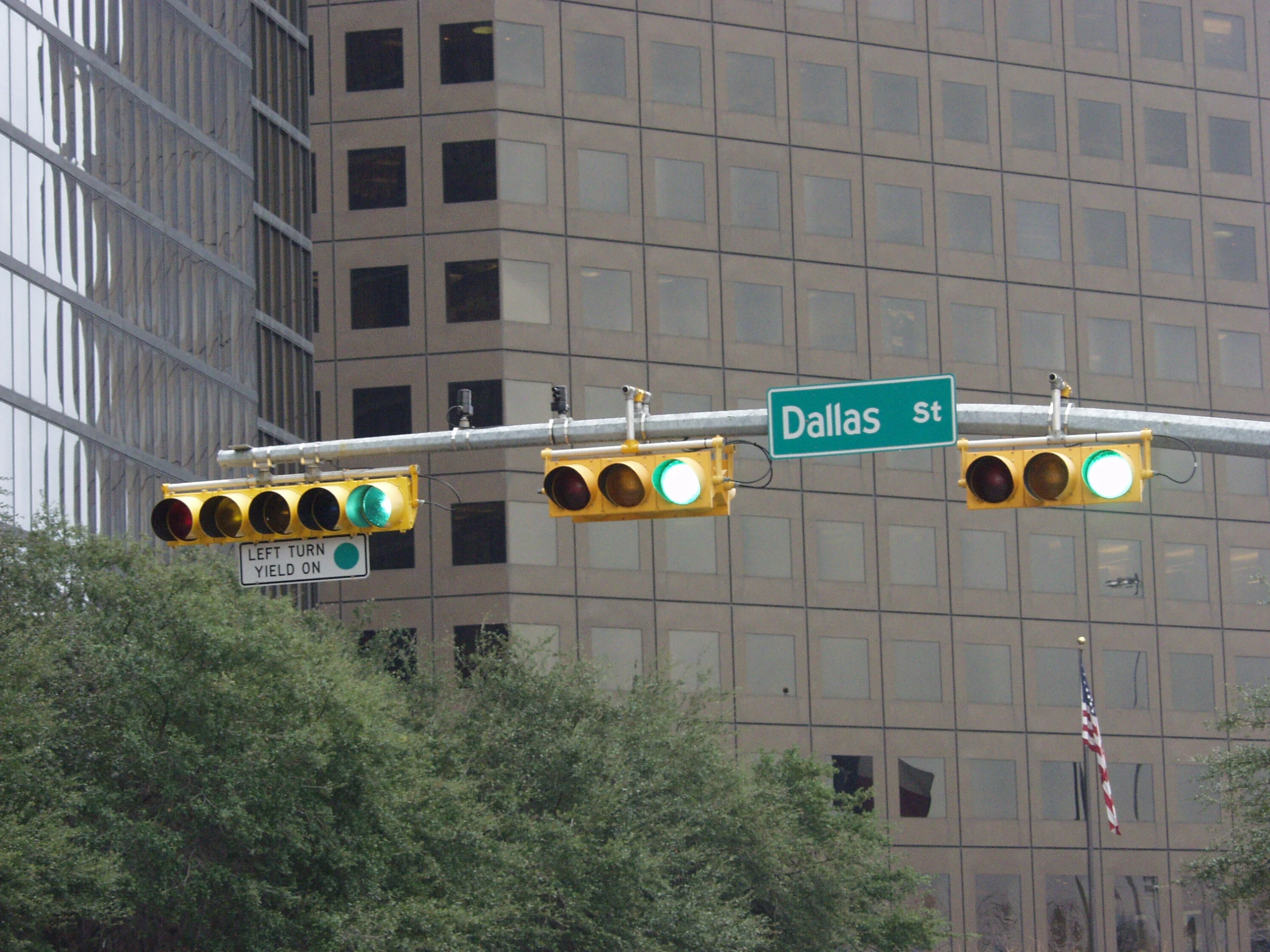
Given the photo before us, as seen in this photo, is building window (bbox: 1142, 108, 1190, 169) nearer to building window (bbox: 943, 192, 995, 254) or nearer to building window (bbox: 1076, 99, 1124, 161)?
building window (bbox: 1076, 99, 1124, 161)

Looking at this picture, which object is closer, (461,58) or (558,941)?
(558,941)

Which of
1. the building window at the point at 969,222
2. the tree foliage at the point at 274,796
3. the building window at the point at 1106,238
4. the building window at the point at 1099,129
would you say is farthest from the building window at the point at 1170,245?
the tree foliage at the point at 274,796

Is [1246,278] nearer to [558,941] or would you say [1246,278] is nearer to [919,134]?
[919,134]

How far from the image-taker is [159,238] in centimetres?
5962

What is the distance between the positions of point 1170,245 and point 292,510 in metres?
74.7

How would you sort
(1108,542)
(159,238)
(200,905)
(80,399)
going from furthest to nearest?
(1108,542), (159,238), (80,399), (200,905)

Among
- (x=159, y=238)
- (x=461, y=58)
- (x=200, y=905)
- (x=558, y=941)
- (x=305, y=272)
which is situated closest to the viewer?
(x=200, y=905)

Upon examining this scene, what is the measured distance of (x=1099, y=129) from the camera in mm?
82938

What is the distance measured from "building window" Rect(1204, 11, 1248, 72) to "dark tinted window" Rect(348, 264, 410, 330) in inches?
1345

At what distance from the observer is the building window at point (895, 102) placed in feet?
261

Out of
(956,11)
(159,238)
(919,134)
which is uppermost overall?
(956,11)

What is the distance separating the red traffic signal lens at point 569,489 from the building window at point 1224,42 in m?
78.2

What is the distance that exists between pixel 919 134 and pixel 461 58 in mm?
17574

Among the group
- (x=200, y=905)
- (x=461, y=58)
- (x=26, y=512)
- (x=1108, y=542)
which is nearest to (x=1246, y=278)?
(x=1108, y=542)
